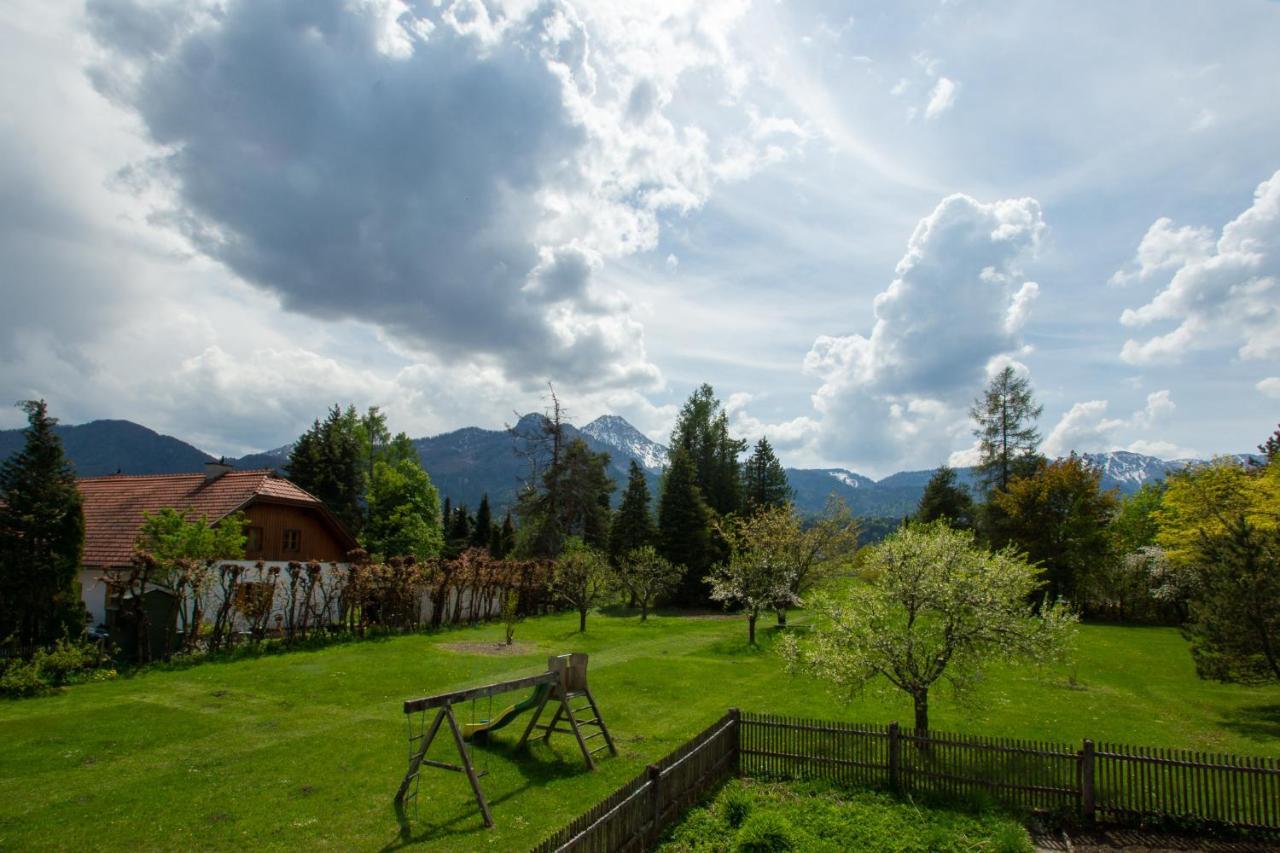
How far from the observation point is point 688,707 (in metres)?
20.4

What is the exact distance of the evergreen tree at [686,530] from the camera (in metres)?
57.2

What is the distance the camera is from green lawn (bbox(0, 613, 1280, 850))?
11.7 metres

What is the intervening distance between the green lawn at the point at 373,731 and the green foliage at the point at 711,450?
126 feet

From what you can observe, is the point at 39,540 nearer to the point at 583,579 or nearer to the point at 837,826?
the point at 583,579

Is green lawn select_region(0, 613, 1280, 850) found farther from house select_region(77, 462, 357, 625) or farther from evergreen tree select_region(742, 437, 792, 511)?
evergreen tree select_region(742, 437, 792, 511)

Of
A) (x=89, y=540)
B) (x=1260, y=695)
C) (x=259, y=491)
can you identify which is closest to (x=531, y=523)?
(x=259, y=491)

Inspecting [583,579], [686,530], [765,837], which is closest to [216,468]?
[583,579]

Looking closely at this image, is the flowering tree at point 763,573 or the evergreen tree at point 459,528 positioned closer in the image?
the flowering tree at point 763,573

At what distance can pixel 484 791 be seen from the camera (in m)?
13.7

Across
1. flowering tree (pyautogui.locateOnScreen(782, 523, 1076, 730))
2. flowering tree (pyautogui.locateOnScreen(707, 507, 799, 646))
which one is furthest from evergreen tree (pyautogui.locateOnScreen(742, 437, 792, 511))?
flowering tree (pyautogui.locateOnScreen(782, 523, 1076, 730))

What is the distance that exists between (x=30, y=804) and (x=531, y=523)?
45.8 meters

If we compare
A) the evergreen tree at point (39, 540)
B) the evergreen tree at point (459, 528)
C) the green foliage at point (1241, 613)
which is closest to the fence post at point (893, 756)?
the green foliage at point (1241, 613)

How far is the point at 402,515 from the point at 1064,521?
5083cm

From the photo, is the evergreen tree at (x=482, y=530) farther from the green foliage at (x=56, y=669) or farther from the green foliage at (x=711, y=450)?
the green foliage at (x=56, y=669)
